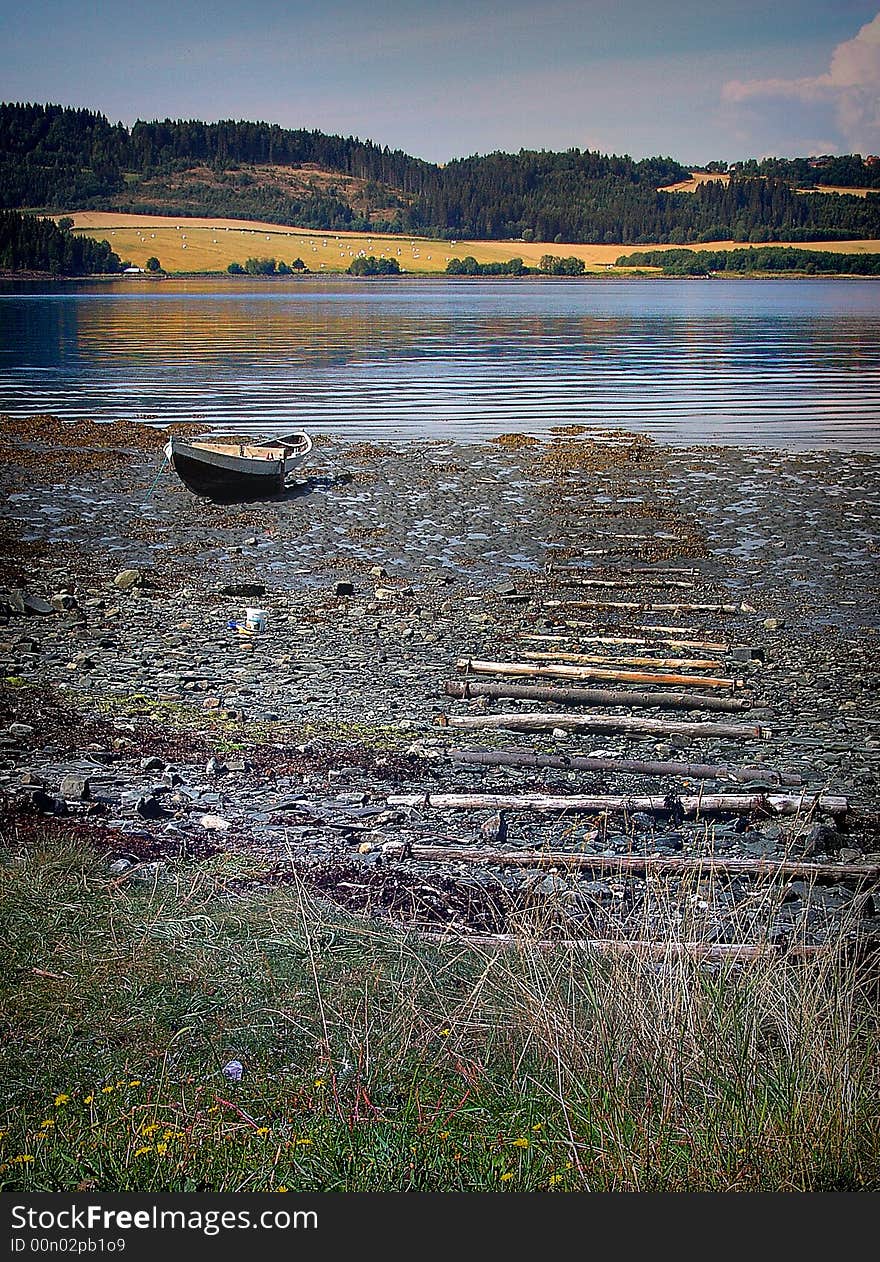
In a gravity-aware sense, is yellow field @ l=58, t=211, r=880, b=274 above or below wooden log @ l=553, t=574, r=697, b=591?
above

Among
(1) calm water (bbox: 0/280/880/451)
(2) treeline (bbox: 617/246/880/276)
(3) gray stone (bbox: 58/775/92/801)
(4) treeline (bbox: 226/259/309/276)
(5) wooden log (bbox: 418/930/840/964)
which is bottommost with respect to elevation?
(3) gray stone (bbox: 58/775/92/801)

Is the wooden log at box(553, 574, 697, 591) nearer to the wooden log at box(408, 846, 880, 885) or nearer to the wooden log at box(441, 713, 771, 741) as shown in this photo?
the wooden log at box(441, 713, 771, 741)

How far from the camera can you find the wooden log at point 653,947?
12.2 ft

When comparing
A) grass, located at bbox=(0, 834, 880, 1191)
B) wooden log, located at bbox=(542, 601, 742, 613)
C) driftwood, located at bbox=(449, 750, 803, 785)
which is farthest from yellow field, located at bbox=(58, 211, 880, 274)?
grass, located at bbox=(0, 834, 880, 1191)

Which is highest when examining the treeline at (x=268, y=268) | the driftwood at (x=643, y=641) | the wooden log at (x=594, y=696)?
the treeline at (x=268, y=268)

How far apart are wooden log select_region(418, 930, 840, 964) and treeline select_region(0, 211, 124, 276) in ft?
136

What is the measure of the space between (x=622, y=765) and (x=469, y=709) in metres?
1.32

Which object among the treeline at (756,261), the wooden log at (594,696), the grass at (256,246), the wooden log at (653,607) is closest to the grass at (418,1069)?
the wooden log at (594,696)

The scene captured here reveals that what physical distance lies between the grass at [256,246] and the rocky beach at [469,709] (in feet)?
116

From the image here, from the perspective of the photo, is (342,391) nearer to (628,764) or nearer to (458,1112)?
(628,764)

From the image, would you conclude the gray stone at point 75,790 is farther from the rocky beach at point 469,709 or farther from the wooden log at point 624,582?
the wooden log at point 624,582

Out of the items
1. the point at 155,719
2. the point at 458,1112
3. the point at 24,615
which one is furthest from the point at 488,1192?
the point at 24,615

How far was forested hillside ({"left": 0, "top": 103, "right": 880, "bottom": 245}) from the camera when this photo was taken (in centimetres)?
2695

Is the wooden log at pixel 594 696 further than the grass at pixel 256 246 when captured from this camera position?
No
